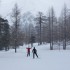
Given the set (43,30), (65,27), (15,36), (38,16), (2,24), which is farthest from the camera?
(43,30)

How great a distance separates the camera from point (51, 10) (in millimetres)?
64562

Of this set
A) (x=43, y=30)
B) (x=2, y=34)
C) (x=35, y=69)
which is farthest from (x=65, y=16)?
(x=35, y=69)

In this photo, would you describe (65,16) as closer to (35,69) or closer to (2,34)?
(2,34)

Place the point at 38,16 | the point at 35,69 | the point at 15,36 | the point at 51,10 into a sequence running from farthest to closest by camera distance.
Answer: the point at 38,16, the point at 51,10, the point at 15,36, the point at 35,69

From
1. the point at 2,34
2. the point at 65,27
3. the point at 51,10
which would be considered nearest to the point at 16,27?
the point at 2,34

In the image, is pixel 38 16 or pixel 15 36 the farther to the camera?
pixel 38 16

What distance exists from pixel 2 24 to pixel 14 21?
39.0 ft

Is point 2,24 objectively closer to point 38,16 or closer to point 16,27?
point 16,27

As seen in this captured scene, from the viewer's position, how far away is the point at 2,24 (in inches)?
1369

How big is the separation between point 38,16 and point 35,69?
5441 cm

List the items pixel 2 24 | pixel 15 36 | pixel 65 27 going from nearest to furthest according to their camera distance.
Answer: pixel 2 24
pixel 15 36
pixel 65 27

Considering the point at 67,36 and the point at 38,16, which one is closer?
the point at 67,36

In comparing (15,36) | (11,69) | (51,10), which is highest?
(51,10)

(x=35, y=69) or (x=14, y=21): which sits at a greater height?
(x=14, y=21)
